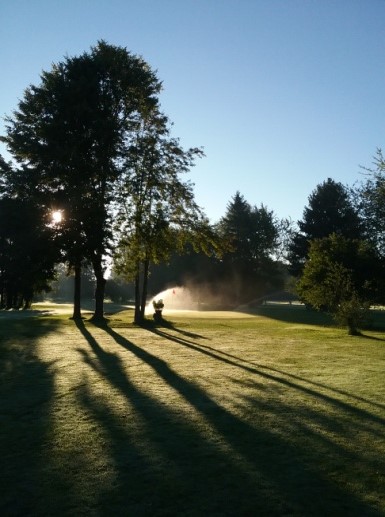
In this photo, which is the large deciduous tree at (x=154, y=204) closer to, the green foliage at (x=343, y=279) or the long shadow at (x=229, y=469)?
the green foliage at (x=343, y=279)

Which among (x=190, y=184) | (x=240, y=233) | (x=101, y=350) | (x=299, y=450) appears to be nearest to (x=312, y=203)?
(x=240, y=233)

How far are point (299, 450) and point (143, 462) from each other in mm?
2181

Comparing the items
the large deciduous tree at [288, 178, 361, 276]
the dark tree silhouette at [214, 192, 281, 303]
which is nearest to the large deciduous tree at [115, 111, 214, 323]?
the large deciduous tree at [288, 178, 361, 276]

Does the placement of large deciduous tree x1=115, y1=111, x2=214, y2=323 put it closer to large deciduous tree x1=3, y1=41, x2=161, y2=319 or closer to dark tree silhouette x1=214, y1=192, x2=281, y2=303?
large deciduous tree x1=3, y1=41, x2=161, y2=319

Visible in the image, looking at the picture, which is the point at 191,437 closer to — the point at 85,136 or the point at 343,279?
the point at 343,279

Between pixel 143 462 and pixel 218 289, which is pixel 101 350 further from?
pixel 218 289

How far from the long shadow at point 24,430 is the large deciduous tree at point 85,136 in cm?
1535

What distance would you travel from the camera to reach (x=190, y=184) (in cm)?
2977

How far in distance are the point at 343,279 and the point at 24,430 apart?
22.5 m

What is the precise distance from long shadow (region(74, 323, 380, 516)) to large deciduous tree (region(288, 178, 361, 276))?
51935 mm

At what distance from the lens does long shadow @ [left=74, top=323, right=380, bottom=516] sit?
4711mm

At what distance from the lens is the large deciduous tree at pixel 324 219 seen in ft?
190

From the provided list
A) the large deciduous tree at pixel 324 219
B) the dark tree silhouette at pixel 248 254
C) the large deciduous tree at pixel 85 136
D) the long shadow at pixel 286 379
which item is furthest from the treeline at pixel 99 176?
the dark tree silhouette at pixel 248 254

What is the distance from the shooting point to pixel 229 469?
561 centimetres
